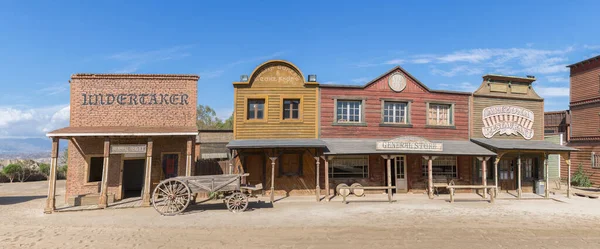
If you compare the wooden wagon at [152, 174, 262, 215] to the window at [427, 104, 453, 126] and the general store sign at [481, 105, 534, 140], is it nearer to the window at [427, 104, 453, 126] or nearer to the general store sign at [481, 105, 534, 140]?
the window at [427, 104, 453, 126]

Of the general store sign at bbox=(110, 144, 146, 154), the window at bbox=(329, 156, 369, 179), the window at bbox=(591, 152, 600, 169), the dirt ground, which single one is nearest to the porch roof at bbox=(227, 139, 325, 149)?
the window at bbox=(329, 156, 369, 179)

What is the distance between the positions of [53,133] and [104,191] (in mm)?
2919

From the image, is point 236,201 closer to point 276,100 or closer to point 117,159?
point 276,100

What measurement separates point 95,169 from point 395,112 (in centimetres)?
1507

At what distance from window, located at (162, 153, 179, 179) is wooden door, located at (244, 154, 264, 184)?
3.26 m

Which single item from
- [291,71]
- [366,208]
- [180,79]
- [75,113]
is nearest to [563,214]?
[366,208]

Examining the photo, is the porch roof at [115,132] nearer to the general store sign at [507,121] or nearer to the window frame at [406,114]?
the window frame at [406,114]

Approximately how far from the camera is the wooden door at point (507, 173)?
18.2 metres

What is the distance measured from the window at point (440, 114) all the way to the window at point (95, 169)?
55.1 ft

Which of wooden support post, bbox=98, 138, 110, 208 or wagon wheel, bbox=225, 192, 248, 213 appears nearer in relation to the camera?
wagon wheel, bbox=225, 192, 248, 213

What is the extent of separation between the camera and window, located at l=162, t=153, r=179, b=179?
1547cm

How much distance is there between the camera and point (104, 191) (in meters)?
13.0

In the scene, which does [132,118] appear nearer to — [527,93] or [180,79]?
[180,79]

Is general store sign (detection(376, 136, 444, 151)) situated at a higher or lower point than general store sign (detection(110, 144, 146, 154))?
higher
